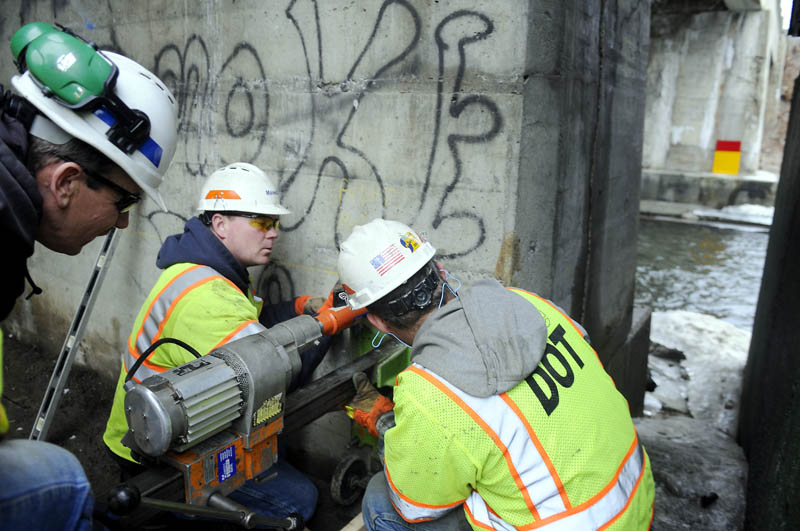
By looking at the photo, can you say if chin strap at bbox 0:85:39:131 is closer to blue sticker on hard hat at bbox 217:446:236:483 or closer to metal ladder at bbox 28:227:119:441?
blue sticker on hard hat at bbox 217:446:236:483

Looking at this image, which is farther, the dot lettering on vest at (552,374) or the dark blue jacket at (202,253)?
the dark blue jacket at (202,253)

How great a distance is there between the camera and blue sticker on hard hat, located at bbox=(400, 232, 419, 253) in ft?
6.62

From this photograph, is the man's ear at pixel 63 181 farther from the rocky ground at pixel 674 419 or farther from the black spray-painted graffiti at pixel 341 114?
the rocky ground at pixel 674 419

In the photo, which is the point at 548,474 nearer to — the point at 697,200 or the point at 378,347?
the point at 378,347

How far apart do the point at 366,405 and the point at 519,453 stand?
97 centimetres

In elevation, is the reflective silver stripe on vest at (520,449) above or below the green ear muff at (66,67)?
below

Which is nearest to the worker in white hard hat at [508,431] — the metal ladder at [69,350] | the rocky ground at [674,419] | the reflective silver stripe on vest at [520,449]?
the reflective silver stripe on vest at [520,449]

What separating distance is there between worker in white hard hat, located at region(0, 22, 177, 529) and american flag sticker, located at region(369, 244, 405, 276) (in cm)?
76

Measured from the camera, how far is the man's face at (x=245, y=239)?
8.92 feet

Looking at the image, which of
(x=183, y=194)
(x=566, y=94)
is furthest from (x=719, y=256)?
(x=183, y=194)

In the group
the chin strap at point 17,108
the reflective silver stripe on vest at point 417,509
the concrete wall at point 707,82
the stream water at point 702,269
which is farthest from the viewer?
the concrete wall at point 707,82

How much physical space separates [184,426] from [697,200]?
16842 mm

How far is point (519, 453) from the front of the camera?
1.51 meters

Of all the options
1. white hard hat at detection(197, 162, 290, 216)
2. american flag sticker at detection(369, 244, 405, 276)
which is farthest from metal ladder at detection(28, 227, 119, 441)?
american flag sticker at detection(369, 244, 405, 276)
